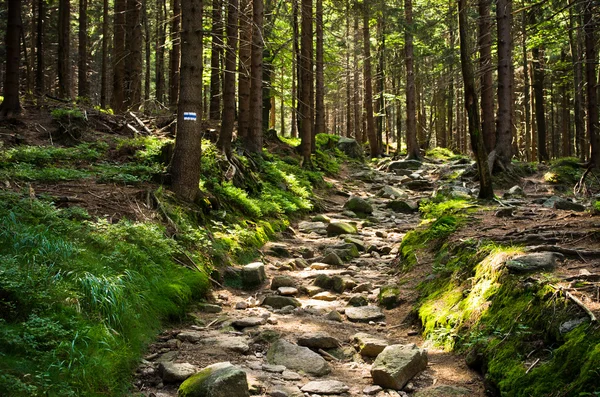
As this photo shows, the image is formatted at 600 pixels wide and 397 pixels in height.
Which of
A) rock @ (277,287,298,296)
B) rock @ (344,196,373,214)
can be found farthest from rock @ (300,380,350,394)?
rock @ (344,196,373,214)

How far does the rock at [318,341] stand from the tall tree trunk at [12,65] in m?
11.1

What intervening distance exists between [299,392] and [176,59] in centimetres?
1724

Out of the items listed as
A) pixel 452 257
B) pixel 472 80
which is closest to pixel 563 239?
pixel 452 257

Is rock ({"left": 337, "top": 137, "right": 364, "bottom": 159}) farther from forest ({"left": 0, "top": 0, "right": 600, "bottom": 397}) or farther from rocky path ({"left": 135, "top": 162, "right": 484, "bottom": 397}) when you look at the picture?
rocky path ({"left": 135, "top": 162, "right": 484, "bottom": 397})

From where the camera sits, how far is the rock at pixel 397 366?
15.3ft

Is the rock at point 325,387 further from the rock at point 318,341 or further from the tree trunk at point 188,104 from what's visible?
Answer: the tree trunk at point 188,104

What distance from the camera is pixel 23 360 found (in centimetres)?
350

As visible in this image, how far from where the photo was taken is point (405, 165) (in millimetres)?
24969

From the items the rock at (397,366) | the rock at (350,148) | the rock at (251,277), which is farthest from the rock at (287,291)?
the rock at (350,148)

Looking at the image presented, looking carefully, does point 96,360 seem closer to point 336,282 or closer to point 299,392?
point 299,392

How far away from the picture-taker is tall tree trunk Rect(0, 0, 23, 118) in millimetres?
13102

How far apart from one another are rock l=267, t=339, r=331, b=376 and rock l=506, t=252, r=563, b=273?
7.27ft

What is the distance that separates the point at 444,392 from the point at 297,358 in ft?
5.11

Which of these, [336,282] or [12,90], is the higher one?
[12,90]
